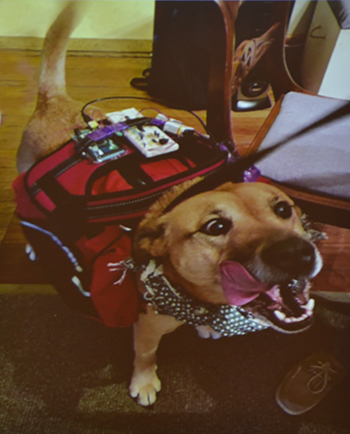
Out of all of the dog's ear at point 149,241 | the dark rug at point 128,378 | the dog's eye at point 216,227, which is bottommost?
the dark rug at point 128,378

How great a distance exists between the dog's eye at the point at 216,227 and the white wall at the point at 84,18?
62 cm

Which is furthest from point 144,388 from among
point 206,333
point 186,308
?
point 186,308

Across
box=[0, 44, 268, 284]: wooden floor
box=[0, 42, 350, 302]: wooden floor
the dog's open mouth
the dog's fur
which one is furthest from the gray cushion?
box=[0, 44, 268, 284]: wooden floor

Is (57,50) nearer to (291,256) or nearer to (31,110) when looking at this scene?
(31,110)

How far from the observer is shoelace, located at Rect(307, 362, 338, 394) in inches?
39.0

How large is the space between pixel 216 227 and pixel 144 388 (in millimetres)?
614

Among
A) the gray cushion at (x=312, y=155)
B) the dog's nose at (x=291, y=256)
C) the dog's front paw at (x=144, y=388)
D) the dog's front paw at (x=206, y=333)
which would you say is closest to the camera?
the dog's nose at (x=291, y=256)

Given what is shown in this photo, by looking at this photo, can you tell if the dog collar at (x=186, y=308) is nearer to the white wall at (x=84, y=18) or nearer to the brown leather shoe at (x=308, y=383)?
the brown leather shoe at (x=308, y=383)

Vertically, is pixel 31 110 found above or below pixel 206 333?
above

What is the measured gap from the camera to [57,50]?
984mm

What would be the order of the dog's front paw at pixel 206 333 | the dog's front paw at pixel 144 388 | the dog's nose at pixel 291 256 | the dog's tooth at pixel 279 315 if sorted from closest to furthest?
the dog's nose at pixel 291 256 → the dog's tooth at pixel 279 315 → the dog's front paw at pixel 144 388 → the dog's front paw at pixel 206 333

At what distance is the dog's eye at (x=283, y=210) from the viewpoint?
0.68 m

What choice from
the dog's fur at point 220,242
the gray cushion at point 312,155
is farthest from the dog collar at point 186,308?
the gray cushion at point 312,155

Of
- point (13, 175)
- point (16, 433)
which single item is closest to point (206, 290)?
point (16, 433)
